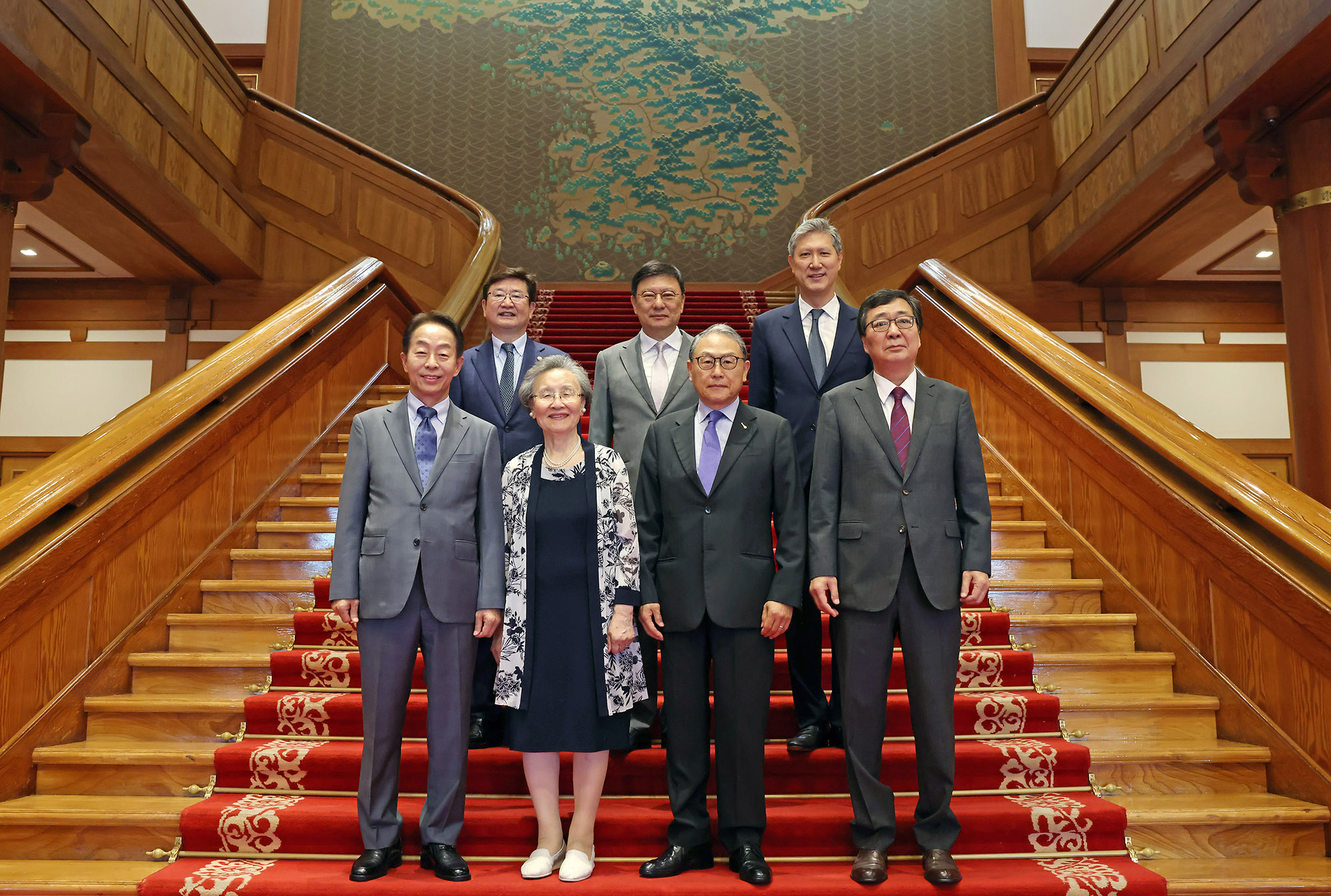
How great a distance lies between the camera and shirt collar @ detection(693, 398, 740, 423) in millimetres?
2475

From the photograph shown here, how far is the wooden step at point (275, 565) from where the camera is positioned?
3.62 meters

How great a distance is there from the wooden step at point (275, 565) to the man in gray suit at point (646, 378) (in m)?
1.42

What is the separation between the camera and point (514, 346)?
312 centimetres

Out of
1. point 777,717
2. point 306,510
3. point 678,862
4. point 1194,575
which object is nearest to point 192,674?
point 306,510

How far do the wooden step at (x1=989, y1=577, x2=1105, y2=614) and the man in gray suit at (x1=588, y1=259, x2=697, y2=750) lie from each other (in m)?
1.37

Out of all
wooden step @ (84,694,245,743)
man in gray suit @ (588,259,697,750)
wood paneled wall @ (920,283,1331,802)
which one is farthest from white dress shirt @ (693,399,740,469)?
wooden step @ (84,694,245,743)

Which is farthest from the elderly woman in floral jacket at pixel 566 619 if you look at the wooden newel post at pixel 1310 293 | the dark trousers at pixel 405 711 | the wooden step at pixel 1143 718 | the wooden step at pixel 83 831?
the wooden newel post at pixel 1310 293

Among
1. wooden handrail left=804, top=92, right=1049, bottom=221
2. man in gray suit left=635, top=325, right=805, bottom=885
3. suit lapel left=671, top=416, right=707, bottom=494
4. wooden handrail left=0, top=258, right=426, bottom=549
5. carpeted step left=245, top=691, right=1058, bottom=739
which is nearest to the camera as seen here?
man in gray suit left=635, top=325, right=805, bottom=885

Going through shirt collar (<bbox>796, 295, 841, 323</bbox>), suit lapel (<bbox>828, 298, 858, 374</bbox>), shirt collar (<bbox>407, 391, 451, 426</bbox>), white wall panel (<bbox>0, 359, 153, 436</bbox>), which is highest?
white wall panel (<bbox>0, 359, 153, 436</bbox>)

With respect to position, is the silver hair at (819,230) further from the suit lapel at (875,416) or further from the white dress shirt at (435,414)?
the white dress shirt at (435,414)

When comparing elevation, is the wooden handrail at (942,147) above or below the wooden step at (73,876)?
above

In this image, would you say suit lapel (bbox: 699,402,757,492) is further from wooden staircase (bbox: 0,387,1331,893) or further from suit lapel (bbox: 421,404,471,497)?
wooden staircase (bbox: 0,387,1331,893)

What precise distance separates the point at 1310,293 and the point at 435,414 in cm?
462

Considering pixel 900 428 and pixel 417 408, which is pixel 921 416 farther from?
pixel 417 408
